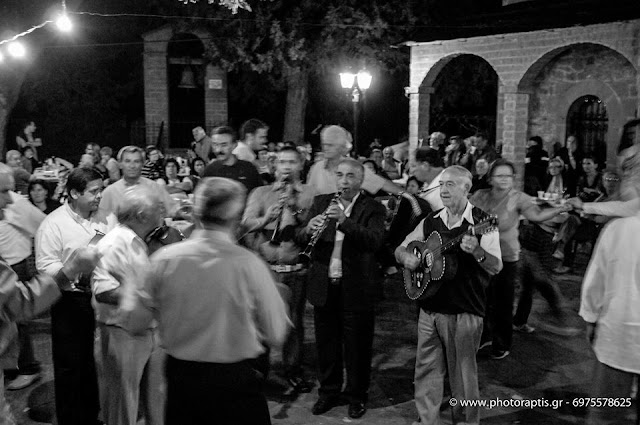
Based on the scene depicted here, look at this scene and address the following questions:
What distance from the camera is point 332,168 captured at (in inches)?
248

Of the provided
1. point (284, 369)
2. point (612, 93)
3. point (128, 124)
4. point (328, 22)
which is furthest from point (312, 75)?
point (284, 369)

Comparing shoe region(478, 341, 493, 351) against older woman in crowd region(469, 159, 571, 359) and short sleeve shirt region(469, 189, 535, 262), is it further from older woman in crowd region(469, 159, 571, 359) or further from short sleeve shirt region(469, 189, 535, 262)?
short sleeve shirt region(469, 189, 535, 262)

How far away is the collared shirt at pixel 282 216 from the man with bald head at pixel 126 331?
1508 mm

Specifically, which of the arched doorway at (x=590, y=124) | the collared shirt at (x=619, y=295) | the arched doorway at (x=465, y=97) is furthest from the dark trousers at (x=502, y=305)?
the arched doorway at (x=465, y=97)

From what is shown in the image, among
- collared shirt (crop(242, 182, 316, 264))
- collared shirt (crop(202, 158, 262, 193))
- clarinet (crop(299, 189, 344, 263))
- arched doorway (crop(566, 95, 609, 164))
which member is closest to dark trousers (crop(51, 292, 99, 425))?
collared shirt (crop(242, 182, 316, 264))

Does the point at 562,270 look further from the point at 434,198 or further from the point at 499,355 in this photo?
the point at 434,198

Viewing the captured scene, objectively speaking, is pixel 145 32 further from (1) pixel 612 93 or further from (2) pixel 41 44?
(1) pixel 612 93

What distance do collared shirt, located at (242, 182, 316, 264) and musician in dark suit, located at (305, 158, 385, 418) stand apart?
8.1 inches

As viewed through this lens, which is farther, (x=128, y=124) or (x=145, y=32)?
(x=128, y=124)

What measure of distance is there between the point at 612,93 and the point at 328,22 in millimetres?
7582

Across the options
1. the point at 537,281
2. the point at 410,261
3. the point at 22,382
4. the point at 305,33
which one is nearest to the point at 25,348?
the point at 22,382

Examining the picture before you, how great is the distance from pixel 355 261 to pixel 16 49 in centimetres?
1222

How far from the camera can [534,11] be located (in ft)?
47.3

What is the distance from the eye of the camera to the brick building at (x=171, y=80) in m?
21.2
